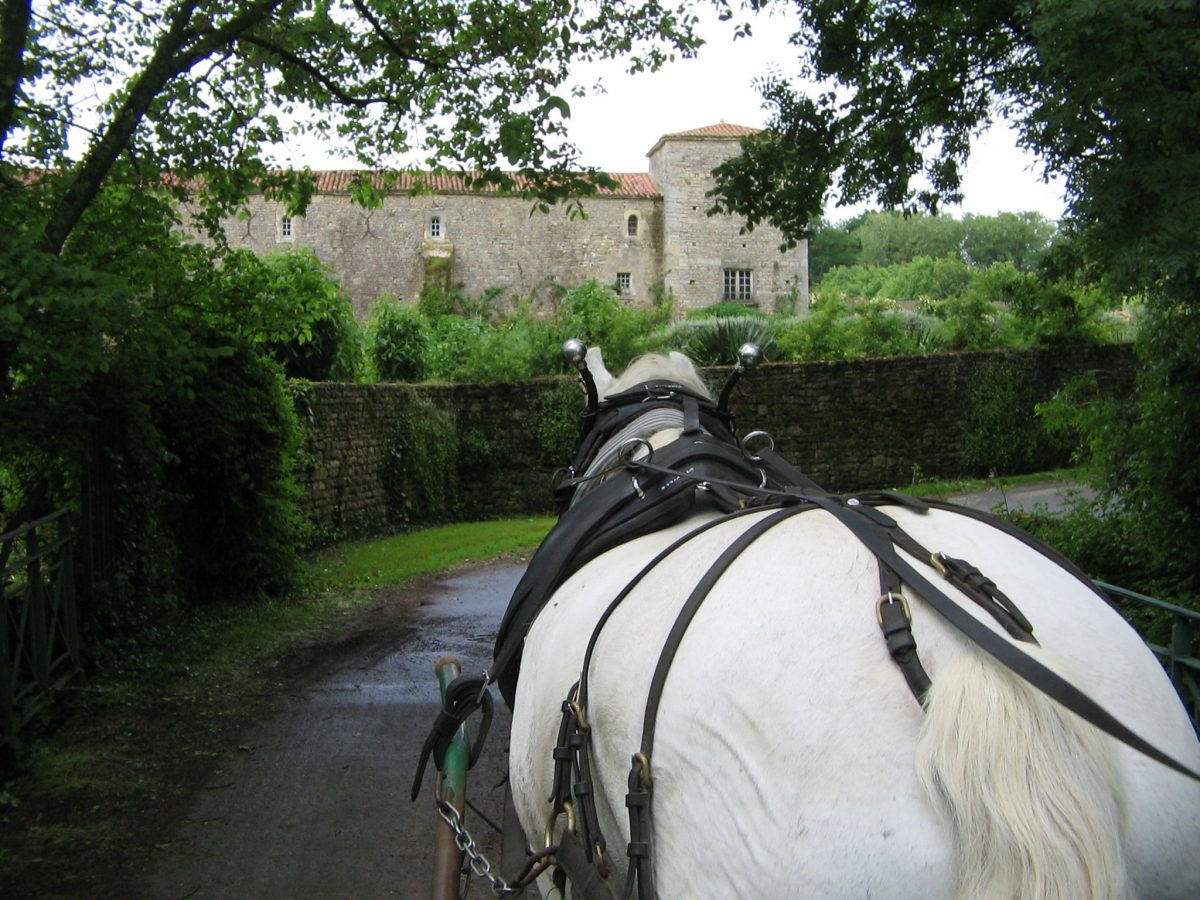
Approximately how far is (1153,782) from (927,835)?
15.3 inches

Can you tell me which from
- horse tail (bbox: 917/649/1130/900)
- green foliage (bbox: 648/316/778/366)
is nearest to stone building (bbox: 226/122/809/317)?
green foliage (bbox: 648/316/778/366)

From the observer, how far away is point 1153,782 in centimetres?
159

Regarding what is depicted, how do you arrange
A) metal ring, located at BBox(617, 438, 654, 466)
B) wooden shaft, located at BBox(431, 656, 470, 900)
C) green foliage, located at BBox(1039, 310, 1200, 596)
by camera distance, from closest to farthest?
wooden shaft, located at BBox(431, 656, 470, 900)
metal ring, located at BBox(617, 438, 654, 466)
green foliage, located at BBox(1039, 310, 1200, 596)

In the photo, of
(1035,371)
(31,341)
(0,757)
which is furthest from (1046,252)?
(1035,371)

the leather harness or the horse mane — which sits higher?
the horse mane

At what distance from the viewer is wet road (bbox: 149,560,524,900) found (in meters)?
4.50

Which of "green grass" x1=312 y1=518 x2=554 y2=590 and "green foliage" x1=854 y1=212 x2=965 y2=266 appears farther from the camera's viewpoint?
"green foliage" x1=854 y1=212 x2=965 y2=266

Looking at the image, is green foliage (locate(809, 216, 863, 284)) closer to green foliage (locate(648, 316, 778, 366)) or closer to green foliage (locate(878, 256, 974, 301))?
green foliage (locate(878, 256, 974, 301))

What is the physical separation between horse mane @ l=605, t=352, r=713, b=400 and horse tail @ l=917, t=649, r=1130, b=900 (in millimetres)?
2282

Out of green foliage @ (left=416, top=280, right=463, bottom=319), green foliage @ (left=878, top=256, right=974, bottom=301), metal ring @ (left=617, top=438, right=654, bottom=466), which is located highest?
green foliage @ (left=878, top=256, right=974, bottom=301)

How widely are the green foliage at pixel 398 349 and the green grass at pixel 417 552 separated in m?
5.01

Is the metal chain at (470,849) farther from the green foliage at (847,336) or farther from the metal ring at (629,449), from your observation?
the green foliage at (847,336)

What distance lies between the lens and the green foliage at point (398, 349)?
2230 centimetres

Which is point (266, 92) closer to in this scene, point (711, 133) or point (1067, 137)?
point (1067, 137)
